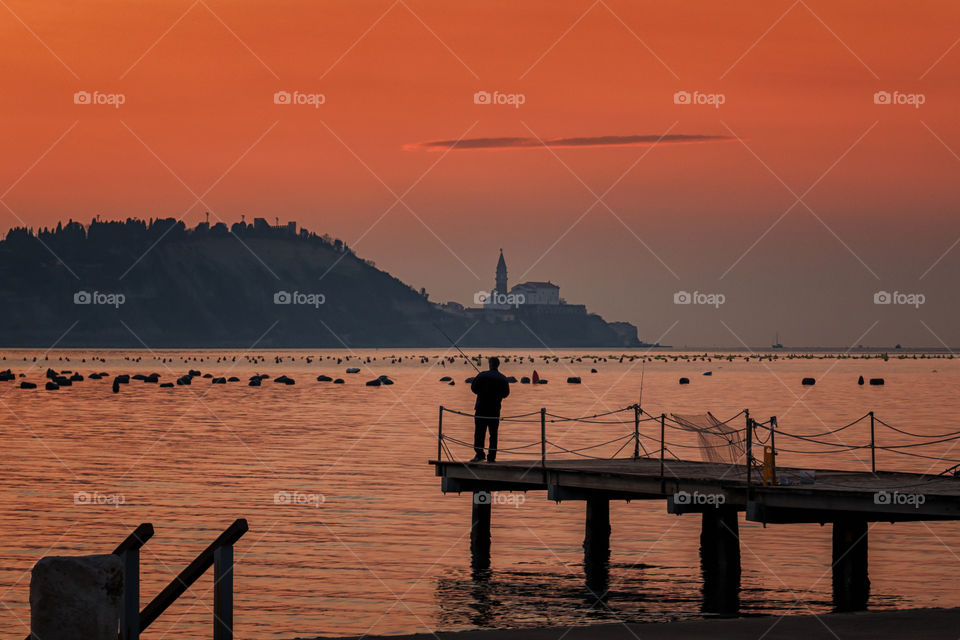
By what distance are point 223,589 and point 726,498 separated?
13711mm

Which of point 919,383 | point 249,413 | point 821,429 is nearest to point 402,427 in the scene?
point 249,413

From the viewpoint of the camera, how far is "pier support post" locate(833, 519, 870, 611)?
26688 millimetres

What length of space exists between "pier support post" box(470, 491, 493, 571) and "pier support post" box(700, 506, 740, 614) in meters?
6.29

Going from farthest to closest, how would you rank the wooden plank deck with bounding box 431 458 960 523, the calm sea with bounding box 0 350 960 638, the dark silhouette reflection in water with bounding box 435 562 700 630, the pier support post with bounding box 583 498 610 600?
the pier support post with bounding box 583 498 610 600
the calm sea with bounding box 0 350 960 638
the dark silhouette reflection in water with bounding box 435 562 700 630
the wooden plank deck with bounding box 431 458 960 523

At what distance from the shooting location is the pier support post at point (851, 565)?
26688mm

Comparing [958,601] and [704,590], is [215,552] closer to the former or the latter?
[704,590]

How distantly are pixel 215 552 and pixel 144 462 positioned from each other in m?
47.8

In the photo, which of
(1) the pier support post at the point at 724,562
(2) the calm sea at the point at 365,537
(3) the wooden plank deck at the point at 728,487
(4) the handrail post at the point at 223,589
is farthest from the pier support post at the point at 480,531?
(4) the handrail post at the point at 223,589

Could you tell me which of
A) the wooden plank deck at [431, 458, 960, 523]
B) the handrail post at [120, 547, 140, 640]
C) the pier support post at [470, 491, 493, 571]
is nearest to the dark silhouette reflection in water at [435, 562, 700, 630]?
the pier support post at [470, 491, 493, 571]

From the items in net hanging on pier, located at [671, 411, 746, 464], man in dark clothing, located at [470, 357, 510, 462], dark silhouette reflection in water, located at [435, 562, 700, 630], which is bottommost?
dark silhouette reflection in water, located at [435, 562, 700, 630]

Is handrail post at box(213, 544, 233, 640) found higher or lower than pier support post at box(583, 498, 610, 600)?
lower

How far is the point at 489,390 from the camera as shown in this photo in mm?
31094

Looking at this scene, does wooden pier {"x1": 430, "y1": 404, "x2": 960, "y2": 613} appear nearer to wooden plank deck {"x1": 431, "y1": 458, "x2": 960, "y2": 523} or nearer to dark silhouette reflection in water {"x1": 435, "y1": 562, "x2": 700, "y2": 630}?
wooden plank deck {"x1": 431, "y1": 458, "x2": 960, "y2": 523}

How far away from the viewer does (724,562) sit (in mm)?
27578
